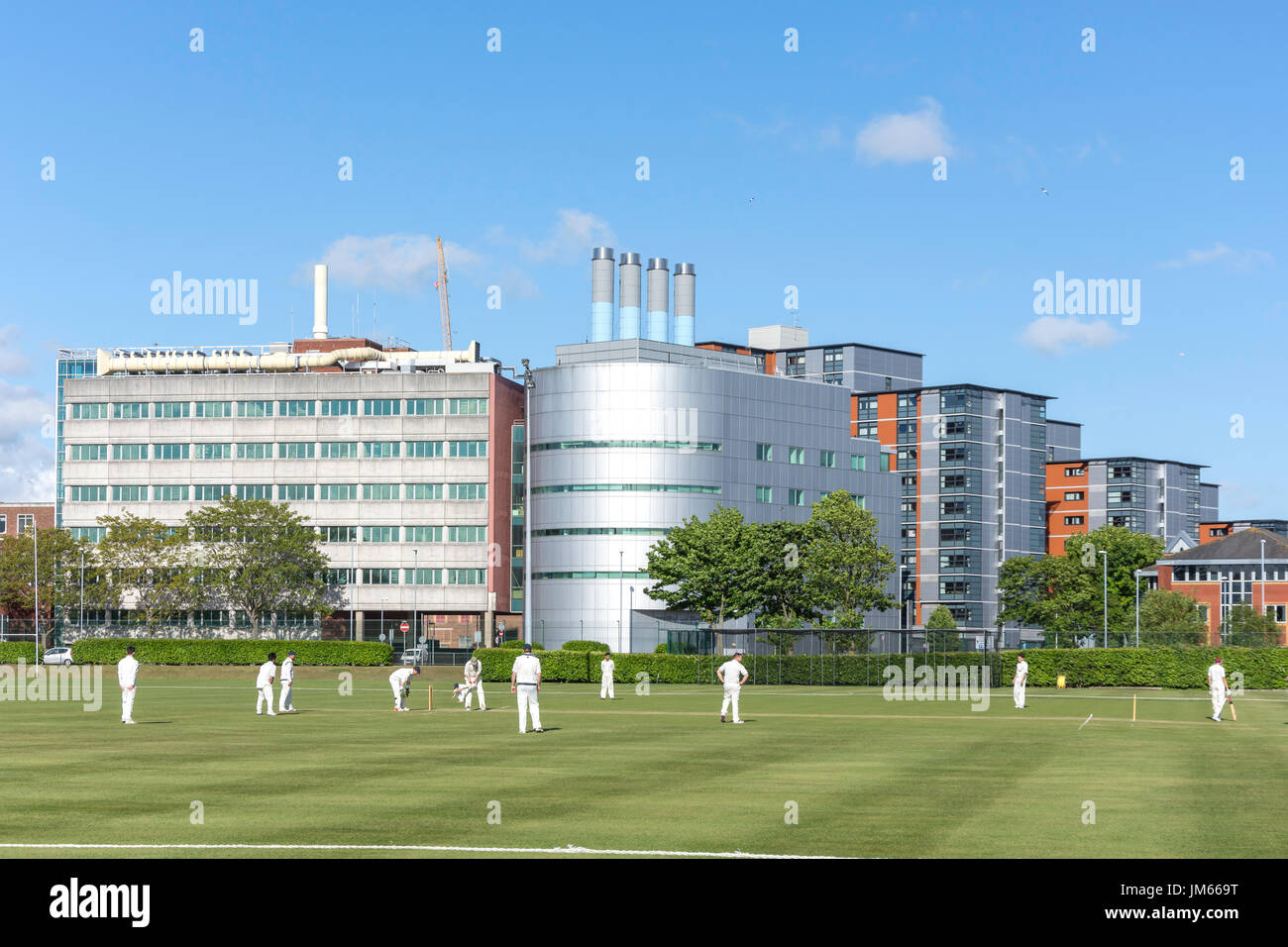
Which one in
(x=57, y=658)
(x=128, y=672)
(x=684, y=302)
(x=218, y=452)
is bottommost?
(x=57, y=658)

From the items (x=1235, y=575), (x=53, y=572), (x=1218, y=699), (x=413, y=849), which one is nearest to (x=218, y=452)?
(x=53, y=572)

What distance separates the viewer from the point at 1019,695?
54.4 metres

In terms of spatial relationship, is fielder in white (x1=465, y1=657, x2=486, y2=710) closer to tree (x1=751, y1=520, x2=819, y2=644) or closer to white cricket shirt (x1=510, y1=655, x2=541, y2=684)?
white cricket shirt (x1=510, y1=655, x2=541, y2=684)

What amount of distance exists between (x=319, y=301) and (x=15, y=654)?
76.1m

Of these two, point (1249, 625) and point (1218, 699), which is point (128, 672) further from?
point (1249, 625)

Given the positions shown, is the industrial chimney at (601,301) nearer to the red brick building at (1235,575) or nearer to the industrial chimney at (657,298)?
the industrial chimney at (657,298)

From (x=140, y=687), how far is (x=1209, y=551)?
11682 centimetres

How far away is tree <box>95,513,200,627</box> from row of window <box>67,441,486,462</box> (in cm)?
1374

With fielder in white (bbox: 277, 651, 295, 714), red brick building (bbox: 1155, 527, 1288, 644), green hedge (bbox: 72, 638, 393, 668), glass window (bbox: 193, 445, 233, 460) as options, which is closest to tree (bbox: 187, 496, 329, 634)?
glass window (bbox: 193, 445, 233, 460)

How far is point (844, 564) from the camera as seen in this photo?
10744 cm

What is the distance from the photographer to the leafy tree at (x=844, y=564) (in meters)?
107
